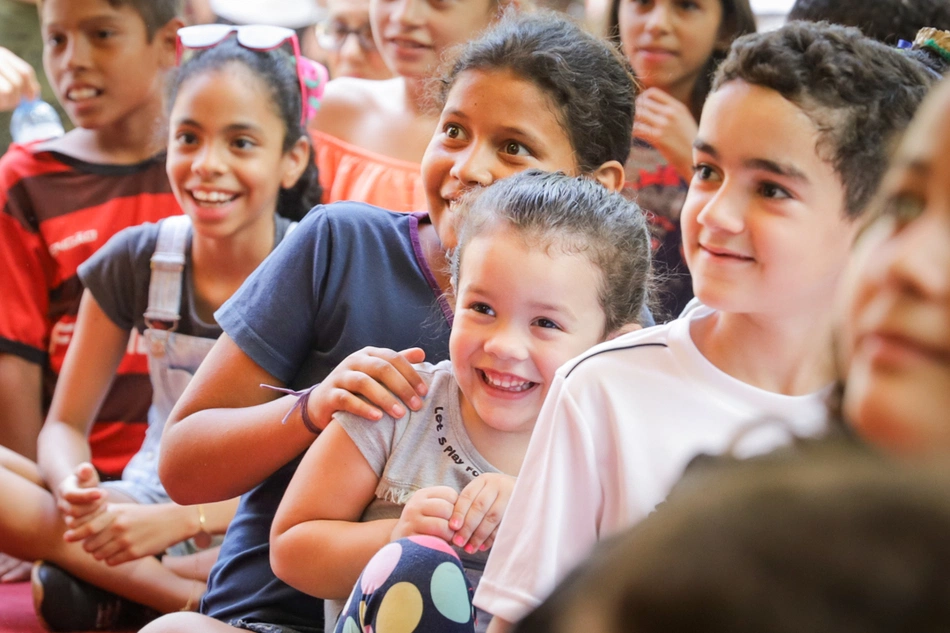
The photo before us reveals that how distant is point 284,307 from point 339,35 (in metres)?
1.28

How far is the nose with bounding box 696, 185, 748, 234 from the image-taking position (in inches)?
34.7

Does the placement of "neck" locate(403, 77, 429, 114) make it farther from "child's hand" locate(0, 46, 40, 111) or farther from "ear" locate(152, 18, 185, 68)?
"child's hand" locate(0, 46, 40, 111)

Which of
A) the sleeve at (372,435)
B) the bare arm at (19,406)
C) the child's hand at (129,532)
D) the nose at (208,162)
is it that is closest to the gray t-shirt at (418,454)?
the sleeve at (372,435)

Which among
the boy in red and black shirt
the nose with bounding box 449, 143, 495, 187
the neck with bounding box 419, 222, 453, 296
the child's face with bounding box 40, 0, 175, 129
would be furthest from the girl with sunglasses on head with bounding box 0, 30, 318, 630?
the nose with bounding box 449, 143, 495, 187

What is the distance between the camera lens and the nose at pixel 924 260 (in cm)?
35

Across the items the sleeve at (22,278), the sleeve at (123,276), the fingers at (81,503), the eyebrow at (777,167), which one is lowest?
the fingers at (81,503)

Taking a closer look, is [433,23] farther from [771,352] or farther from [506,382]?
[771,352]

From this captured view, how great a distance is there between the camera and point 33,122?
7.00 ft

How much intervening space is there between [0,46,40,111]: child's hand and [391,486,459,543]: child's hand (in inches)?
57.6

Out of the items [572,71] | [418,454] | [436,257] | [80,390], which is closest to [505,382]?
[418,454]

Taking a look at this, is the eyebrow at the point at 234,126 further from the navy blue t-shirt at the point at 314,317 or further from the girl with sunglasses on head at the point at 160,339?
the navy blue t-shirt at the point at 314,317

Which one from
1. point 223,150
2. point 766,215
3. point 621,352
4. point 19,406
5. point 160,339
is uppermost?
point 766,215

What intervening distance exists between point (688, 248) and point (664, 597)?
0.69 meters

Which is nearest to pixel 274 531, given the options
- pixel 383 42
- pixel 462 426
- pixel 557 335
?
pixel 462 426
